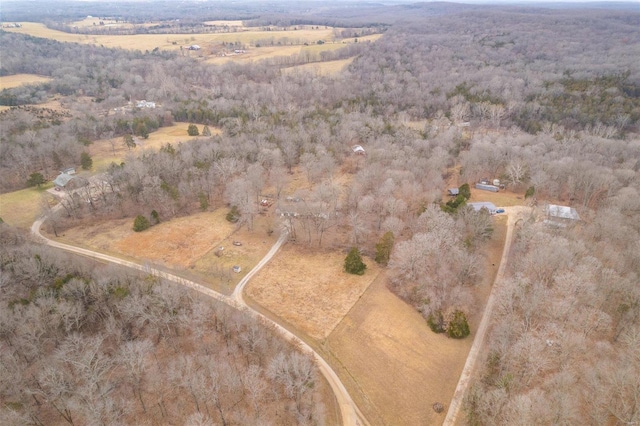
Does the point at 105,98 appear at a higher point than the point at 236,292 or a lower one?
higher

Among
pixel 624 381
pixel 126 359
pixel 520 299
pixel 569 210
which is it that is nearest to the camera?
pixel 624 381

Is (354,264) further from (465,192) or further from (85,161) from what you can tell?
(85,161)

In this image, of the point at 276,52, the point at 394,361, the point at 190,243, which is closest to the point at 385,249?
the point at 394,361

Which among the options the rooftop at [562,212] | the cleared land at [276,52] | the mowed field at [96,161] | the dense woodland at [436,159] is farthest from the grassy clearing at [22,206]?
the cleared land at [276,52]

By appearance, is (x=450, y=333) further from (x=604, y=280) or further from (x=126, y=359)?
(x=126, y=359)

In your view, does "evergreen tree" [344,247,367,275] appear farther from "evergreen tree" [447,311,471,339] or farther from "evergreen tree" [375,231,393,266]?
"evergreen tree" [447,311,471,339]

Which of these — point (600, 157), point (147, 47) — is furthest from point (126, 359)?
point (147, 47)

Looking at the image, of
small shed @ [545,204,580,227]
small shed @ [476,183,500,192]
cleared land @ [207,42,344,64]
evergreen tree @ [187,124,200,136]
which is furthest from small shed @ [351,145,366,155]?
cleared land @ [207,42,344,64]
